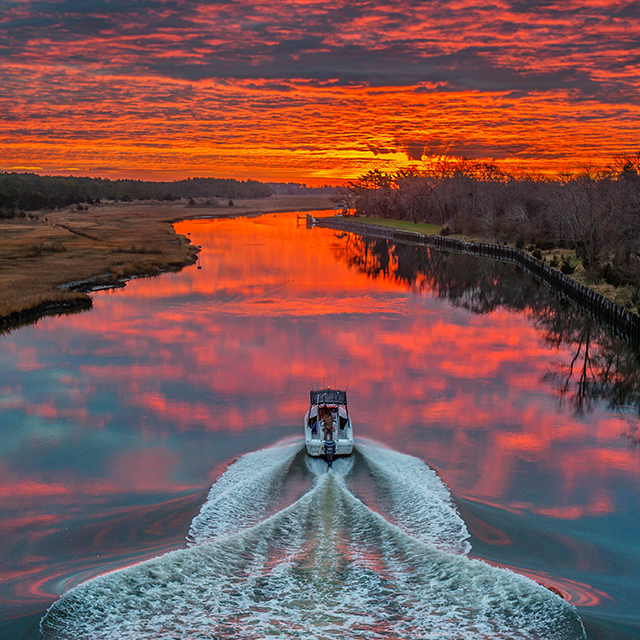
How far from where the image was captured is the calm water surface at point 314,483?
620 inches

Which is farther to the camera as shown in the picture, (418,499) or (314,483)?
(314,483)

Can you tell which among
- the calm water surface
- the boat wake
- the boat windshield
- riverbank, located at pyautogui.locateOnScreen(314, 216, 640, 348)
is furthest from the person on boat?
riverbank, located at pyautogui.locateOnScreen(314, 216, 640, 348)

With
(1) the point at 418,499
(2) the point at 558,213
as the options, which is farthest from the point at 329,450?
(2) the point at 558,213

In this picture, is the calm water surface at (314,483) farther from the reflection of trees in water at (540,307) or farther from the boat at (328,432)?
the boat at (328,432)

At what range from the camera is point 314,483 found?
2270 centimetres

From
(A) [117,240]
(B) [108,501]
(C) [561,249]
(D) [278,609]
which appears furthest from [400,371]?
(A) [117,240]

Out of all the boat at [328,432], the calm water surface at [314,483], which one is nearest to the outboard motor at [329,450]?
the boat at [328,432]

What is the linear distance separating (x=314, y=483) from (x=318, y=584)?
6443 millimetres

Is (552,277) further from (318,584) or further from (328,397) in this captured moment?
(318,584)

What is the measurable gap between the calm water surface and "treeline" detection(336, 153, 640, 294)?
848 inches

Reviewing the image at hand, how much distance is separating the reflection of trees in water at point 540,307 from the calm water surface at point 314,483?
381mm

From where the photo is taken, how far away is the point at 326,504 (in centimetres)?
2097

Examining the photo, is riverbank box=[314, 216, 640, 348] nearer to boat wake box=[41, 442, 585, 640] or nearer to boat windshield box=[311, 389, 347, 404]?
boat windshield box=[311, 389, 347, 404]

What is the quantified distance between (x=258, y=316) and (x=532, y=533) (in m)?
37.4
